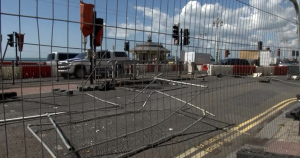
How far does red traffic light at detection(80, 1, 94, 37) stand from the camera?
2.35 m

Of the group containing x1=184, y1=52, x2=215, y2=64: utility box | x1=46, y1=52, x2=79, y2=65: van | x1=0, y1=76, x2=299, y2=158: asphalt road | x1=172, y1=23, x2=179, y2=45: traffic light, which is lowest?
x1=0, y1=76, x2=299, y2=158: asphalt road

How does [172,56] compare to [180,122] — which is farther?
[180,122]

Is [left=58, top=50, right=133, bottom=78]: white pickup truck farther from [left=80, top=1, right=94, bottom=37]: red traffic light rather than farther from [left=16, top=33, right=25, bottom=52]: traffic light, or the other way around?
[left=16, top=33, right=25, bottom=52]: traffic light

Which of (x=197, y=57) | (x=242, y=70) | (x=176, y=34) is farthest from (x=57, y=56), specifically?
(x=242, y=70)

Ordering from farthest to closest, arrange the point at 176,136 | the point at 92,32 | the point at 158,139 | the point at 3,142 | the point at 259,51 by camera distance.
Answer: the point at 259,51 < the point at 176,136 < the point at 158,139 < the point at 3,142 < the point at 92,32

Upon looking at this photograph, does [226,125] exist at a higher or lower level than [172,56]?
lower

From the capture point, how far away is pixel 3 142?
3.82 m

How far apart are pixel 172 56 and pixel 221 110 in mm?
3814

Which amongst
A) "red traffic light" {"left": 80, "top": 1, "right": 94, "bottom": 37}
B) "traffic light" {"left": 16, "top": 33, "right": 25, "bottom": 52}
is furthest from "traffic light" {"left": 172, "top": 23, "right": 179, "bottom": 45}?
"traffic light" {"left": 16, "top": 33, "right": 25, "bottom": 52}

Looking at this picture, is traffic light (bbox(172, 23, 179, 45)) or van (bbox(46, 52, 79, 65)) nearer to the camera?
van (bbox(46, 52, 79, 65))

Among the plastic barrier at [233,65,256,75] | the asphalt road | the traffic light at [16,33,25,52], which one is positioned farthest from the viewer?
the plastic barrier at [233,65,256,75]

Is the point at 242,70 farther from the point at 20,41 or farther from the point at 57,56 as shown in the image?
the point at 20,41

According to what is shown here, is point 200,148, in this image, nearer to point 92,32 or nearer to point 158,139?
point 158,139

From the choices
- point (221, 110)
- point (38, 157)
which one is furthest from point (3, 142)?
point (221, 110)
